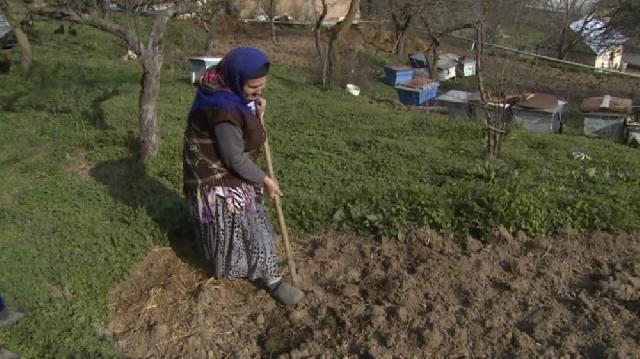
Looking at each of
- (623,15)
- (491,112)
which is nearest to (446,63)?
(623,15)

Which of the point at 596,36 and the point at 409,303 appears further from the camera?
the point at 596,36

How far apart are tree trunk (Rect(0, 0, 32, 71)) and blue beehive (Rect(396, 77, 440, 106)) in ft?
23.6

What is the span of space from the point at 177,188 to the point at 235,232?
1.56 metres

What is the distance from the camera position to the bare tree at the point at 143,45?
187 inches

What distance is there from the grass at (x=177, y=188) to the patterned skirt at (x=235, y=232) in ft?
2.10

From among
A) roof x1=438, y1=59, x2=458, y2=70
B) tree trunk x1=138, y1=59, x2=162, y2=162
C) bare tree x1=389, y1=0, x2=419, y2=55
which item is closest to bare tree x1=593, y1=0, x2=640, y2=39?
roof x1=438, y1=59, x2=458, y2=70

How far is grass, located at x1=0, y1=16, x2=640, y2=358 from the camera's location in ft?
10.7

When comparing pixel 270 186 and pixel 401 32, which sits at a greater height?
pixel 270 186

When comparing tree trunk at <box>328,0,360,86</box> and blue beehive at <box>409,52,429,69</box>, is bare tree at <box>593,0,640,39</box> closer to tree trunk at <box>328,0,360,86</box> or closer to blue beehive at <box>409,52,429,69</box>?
blue beehive at <box>409,52,429,69</box>

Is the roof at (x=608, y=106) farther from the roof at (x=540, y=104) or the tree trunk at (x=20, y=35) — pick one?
the tree trunk at (x=20, y=35)

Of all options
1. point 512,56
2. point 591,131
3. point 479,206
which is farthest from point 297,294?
point 512,56

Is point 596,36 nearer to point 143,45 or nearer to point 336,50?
point 336,50

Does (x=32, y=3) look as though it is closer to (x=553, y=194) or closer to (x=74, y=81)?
(x=74, y=81)

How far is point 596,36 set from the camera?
23.9m
